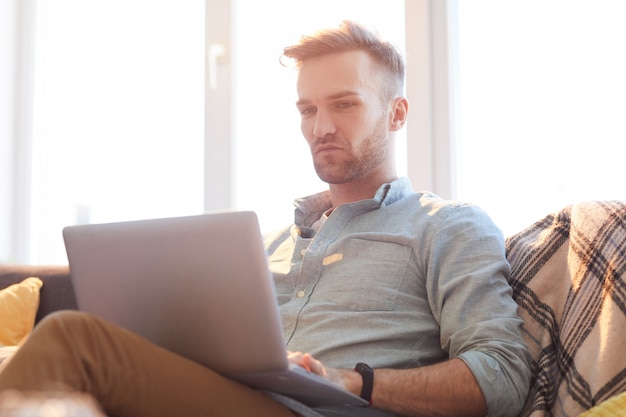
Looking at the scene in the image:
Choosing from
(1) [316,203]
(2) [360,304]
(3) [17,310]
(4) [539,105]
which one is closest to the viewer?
(2) [360,304]

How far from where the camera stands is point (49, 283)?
2.40m

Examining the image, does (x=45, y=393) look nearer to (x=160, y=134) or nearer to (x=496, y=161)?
(x=496, y=161)

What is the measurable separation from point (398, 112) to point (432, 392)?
854 mm

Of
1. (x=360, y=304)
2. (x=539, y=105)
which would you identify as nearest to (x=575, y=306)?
(x=360, y=304)

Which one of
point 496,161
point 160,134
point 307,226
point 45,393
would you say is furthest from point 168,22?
point 45,393

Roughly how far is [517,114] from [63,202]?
1978 millimetres

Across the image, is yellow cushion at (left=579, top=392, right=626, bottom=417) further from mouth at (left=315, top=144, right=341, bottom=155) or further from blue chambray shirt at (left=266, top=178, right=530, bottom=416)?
mouth at (left=315, top=144, right=341, bottom=155)

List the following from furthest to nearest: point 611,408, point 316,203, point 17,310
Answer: point 17,310 → point 316,203 → point 611,408

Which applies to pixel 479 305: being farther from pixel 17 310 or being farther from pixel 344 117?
pixel 17 310

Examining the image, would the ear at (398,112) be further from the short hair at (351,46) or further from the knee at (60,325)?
the knee at (60,325)

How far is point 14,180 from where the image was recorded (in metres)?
3.56

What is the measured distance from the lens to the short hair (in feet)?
6.32

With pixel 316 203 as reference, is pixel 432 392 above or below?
below

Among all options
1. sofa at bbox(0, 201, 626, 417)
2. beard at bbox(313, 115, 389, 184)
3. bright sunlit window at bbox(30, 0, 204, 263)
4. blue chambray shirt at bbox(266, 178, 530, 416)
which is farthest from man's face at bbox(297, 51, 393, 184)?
bright sunlit window at bbox(30, 0, 204, 263)
